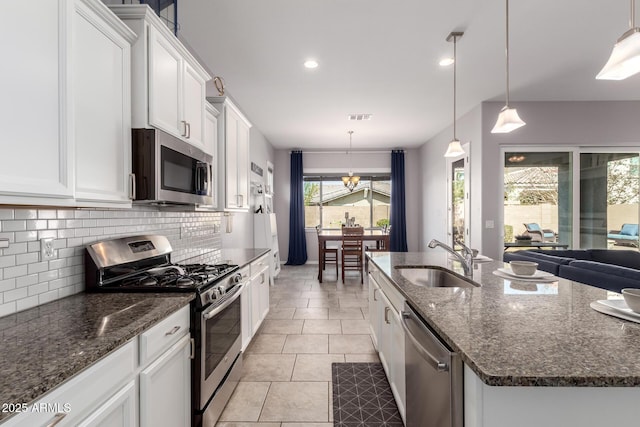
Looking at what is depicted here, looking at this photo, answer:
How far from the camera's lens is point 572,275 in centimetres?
264

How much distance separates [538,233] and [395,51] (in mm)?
3334

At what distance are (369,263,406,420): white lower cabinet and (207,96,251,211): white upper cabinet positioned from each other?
1.51m

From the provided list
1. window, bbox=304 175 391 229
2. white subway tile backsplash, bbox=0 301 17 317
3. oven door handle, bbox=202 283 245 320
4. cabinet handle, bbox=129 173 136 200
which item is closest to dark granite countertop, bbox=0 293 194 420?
white subway tile backsplash, bbox=0 301 17 317

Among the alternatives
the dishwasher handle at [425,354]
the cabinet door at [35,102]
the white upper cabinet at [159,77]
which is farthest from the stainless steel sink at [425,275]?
the cabinet door at [35,102]

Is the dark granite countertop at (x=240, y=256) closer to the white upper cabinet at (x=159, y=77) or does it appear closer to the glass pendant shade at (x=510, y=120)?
the white upper cabinet at (x=159, y=77)

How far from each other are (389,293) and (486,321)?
0.89m

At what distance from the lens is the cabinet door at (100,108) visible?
46.9 inches

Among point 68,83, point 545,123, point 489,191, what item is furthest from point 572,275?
point 68,83

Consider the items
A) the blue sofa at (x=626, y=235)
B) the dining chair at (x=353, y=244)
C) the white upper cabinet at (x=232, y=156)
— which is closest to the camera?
the white upper cabinet at (x=232, y=156)

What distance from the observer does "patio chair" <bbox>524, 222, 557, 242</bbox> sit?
14.3 feet

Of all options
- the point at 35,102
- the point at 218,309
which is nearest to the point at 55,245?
the point at 35,102

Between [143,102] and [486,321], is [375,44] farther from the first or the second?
[486,321]

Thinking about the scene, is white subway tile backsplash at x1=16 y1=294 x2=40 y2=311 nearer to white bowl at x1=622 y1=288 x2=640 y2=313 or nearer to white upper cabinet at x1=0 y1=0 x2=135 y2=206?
white upper cabinet at x1=0 y1=0 x2=135 y2=206

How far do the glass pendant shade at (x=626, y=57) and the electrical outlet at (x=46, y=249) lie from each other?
2.62 metres
